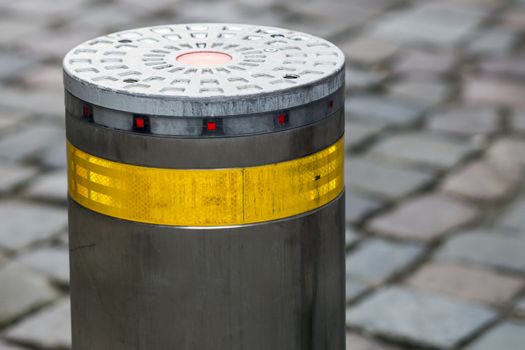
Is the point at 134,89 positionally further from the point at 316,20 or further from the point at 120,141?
the point at 316,20

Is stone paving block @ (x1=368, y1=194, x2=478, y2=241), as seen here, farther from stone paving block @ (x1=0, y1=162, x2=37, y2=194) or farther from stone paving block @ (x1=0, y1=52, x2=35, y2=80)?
stone paving block @ (x1=0, y1=52, x2=35, y2=80)

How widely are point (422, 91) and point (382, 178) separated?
1.06 metres

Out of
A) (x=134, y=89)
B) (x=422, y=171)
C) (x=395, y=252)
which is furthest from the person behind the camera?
(x=422, y=171)

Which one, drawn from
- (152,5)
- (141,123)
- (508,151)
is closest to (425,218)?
(508,151)

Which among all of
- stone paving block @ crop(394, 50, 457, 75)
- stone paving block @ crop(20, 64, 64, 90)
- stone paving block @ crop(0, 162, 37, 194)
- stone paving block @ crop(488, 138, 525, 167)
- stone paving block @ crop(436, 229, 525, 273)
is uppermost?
stone paving block @ crop(20, 64, 64, 90)

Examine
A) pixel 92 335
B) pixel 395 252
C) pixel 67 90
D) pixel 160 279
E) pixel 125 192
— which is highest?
pixel 67 90

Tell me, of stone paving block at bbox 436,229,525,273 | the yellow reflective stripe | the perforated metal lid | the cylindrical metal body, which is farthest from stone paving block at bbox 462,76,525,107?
the yellow reflective stripe

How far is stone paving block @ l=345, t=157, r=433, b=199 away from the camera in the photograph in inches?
189

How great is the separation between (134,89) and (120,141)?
0.34 ft

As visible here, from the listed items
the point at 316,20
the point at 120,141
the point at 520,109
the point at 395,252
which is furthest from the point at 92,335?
the point at 316,20

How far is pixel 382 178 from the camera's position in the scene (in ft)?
16.1

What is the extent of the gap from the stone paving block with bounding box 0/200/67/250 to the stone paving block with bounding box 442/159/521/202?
1.54 meters

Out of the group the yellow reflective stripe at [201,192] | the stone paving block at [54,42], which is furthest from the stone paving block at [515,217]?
the stone paving block at [54,42]

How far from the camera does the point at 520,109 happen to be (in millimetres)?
5625
